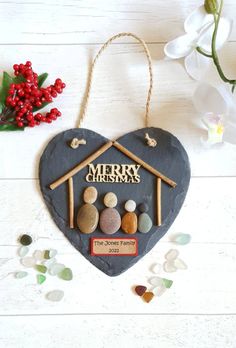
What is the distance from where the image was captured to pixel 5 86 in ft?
2.61

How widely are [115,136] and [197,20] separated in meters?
0.24

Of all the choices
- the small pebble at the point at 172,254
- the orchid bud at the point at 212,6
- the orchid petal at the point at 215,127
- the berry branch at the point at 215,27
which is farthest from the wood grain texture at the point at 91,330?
the orchid bud at the point at 212,6

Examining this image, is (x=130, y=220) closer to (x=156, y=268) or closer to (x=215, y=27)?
Result: (x=156, y=268)

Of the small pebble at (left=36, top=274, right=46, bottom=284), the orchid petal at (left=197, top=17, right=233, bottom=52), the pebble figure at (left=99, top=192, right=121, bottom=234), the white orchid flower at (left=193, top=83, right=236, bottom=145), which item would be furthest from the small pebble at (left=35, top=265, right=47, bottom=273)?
the orchid petal at (left=197, top=17, right=233, bottom=52)

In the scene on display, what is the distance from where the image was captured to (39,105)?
0.79 metres

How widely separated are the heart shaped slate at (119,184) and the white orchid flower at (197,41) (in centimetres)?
13

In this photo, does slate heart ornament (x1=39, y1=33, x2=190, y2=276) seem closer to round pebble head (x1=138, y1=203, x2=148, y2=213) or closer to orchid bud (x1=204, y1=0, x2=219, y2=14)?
round pebble head (x1=138, y1=203, x2=148, y2=213)

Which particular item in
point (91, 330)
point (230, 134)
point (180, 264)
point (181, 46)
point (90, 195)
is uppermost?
point (181, 46)

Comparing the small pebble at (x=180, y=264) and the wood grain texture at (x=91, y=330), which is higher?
the small pebble at (x=180, y=264)

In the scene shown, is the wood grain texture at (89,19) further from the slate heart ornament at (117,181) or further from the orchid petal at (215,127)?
the orchid petal at (215,127)

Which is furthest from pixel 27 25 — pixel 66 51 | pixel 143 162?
pixel 143 162

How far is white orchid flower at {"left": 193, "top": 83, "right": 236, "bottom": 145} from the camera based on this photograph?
→ 737 mm

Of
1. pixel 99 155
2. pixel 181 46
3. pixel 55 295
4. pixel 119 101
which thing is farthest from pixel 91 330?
pixel 181 46

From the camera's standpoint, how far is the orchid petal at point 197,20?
2.55ft
